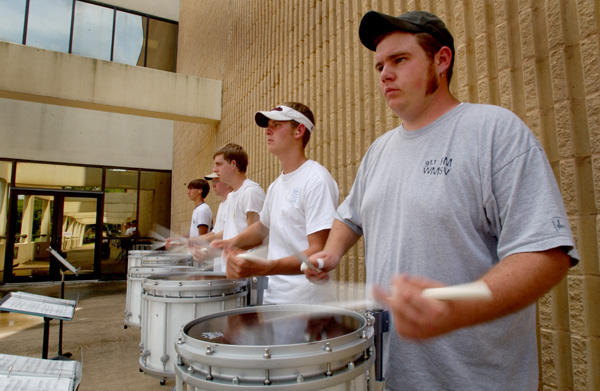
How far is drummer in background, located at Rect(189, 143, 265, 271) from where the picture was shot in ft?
10.2

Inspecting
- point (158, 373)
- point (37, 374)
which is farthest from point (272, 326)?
point (158, 373)

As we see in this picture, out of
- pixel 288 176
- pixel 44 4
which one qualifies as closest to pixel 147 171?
pixel 44 4

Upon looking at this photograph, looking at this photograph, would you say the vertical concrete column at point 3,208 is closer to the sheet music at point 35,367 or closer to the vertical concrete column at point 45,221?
the vertical concrete column at point 45,221

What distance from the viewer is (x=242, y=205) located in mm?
3277

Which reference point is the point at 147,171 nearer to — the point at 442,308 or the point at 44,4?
the point at 44,4

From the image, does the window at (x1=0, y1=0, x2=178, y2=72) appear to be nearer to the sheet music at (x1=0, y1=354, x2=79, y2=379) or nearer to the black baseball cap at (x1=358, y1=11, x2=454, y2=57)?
the sheet music at (x1=0, y1=354, x2=79, y2=379)

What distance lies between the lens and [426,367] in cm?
Answer: 107

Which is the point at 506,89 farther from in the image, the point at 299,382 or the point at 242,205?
the point at 242,205

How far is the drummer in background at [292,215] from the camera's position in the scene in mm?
1778

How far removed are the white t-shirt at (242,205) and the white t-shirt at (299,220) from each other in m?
0.82

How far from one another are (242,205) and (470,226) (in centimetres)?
244

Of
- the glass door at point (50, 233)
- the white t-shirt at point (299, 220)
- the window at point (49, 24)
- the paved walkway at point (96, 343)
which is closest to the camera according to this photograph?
the white t-shirt at point (299, 220)

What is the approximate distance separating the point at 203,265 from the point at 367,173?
10.4 ft

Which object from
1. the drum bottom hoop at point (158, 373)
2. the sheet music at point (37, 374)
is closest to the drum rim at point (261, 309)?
the sheet music at point (37, 374)
